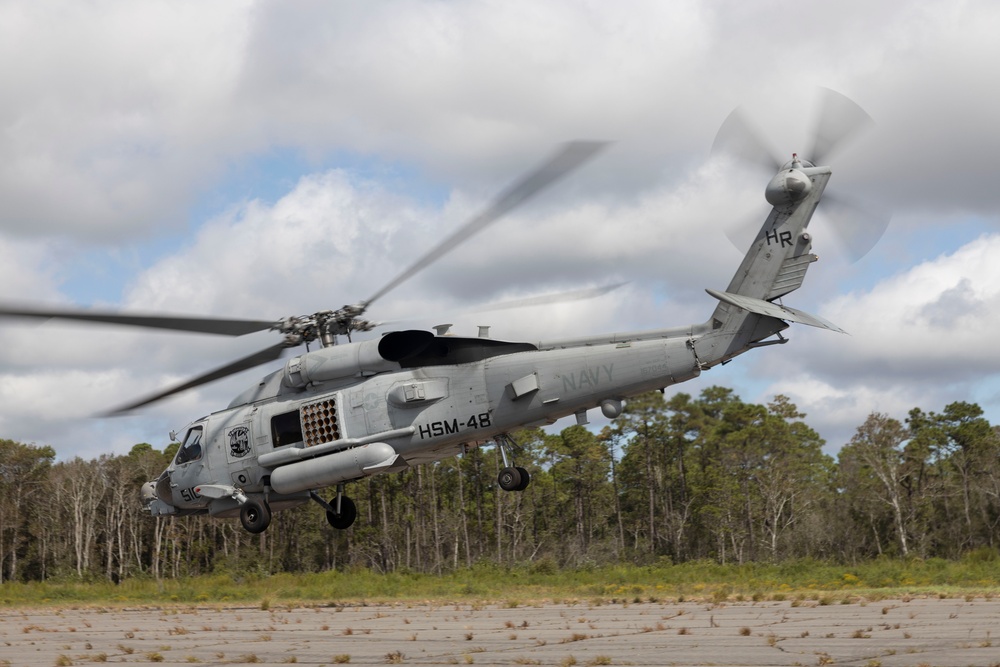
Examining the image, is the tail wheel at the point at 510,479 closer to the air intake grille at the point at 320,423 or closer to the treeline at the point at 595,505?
the air intake grille at the point at 320,423

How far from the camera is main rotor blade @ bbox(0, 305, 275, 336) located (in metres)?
16.3

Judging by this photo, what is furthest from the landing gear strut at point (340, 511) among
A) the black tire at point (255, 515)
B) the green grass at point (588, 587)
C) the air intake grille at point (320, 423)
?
the green grass at point (588, 587)

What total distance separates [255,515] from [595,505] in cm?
5853

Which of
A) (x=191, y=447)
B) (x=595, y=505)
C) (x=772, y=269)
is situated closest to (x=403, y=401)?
(x=191, y=447)

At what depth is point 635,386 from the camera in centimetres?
1836

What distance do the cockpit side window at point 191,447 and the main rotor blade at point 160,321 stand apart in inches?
151

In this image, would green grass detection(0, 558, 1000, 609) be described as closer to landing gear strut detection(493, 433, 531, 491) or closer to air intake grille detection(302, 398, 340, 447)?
landing gear strut detection(493, 433, 531, 491)

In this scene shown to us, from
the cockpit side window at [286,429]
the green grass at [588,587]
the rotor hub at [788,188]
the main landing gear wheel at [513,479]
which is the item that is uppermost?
the rotor hub at [788,188]

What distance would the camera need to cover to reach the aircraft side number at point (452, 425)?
1964 cm

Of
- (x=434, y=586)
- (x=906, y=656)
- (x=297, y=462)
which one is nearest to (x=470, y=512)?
(x=434, y=586)

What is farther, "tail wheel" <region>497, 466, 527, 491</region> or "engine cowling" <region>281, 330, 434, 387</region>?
"engine cowling" <region>281, 330, 434, 387</region>

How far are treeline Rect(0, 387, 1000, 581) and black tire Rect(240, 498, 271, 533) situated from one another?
3923cm

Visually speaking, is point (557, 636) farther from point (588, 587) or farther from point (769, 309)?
point (588, 587)

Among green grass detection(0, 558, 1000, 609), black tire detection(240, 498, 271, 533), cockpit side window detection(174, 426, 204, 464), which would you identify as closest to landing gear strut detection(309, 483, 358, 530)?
black tire detection(240, 498, 271, 533)
